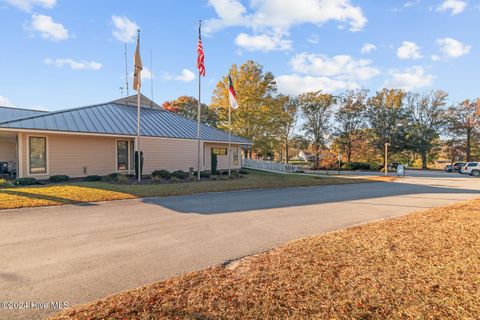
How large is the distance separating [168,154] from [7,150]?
432 inches

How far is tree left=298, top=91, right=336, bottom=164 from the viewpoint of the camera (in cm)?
4053

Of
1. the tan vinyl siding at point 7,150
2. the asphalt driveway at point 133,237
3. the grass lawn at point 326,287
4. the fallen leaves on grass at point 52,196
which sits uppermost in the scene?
the tan vinyl siding at point 7,150

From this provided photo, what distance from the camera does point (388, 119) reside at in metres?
42.6

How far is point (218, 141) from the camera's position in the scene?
789 inches

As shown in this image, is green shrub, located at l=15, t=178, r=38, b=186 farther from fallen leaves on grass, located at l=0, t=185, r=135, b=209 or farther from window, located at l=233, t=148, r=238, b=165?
window, located at l=233, t=148, r=238, b=165

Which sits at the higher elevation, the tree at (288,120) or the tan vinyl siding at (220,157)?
the tree at (288,120)

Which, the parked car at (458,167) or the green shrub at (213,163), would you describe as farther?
the parked car at (458,167)

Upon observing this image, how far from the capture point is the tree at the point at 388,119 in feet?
139

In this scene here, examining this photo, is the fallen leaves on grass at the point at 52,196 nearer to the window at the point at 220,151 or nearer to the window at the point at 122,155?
the window at the point at 122,155

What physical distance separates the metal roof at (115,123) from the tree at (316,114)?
2251 centimetres

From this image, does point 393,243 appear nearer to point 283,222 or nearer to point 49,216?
point 283,222

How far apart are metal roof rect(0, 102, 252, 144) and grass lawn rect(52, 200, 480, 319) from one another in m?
13.3

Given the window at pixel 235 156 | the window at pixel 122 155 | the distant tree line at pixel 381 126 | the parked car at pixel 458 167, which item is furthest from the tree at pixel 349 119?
the window at pixel 122 155

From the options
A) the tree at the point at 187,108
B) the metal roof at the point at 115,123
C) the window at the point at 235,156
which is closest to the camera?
the metal roof at the point at 115,123
